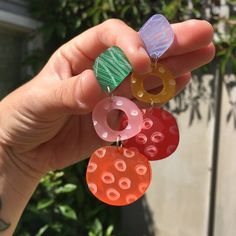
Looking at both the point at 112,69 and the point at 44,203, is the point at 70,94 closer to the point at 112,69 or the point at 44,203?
the point at 112,69

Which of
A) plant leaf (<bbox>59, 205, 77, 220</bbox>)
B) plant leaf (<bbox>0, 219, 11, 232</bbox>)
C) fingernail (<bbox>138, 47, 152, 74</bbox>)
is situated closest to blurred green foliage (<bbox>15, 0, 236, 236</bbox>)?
plant leaf (<bbox>59, 205, 77, 220</bbox>)

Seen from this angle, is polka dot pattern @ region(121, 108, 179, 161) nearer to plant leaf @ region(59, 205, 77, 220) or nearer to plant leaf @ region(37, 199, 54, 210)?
plant leaf @ region(37, 199, 54, 210)

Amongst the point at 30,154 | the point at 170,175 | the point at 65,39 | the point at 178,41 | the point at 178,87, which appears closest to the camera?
the point at 178,41

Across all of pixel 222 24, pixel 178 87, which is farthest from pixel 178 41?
pixel 222 24

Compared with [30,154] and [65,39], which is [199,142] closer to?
[65,39]

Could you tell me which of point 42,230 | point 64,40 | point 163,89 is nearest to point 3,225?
point 163,89

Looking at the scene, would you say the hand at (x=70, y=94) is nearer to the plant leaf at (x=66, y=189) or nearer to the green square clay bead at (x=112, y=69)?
the green square clay bead at (x=112, y=69)
